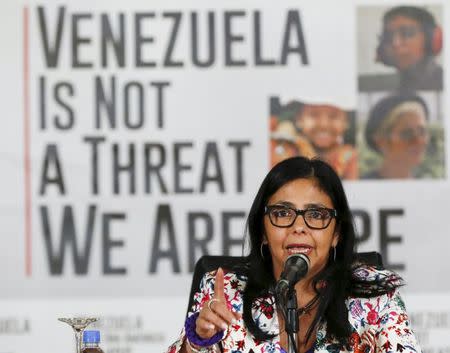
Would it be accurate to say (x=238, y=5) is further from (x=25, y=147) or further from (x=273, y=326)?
(x=273, y=326)

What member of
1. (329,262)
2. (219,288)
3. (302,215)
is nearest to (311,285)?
(329,262)

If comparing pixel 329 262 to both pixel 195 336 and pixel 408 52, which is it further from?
pixel 408 52

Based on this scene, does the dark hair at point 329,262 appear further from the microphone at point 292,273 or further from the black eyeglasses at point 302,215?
the microphone at point 292,273

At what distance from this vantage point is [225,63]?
16.2 ft

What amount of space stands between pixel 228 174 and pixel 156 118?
1.19 ft

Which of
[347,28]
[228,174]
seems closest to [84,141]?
[228,174]

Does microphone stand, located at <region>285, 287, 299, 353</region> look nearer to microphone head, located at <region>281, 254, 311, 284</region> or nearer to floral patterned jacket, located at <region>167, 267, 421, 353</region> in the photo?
microphone head, located at <region>281, 254, 311, 284</region>

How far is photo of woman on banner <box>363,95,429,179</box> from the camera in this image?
4.91 m

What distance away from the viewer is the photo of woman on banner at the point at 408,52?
4922 mm

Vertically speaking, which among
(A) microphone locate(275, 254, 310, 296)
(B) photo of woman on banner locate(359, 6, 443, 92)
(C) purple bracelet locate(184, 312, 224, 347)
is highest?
(B) photo of woman on banner locate(359, 6, 443, 92)

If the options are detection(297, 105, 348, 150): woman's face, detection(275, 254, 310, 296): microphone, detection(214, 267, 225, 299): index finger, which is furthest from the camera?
detection(297, 105, 348, 150): woman's face

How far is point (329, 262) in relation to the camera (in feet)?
11.0

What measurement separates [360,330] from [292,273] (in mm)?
586

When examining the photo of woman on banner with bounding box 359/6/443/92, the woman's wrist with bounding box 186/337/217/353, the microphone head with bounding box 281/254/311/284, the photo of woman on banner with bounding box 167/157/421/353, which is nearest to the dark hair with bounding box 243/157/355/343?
the photo of woman on banner with bounding box 167/157/421/353
